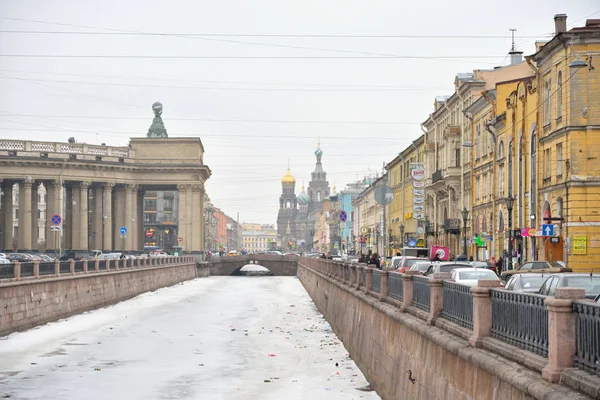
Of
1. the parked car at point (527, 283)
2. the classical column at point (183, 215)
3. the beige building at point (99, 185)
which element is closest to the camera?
the parked car at point (527, 283)

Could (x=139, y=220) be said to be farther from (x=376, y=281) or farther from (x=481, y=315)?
(x=481, y=315)

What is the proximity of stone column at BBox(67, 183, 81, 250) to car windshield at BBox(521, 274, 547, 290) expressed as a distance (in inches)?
4128

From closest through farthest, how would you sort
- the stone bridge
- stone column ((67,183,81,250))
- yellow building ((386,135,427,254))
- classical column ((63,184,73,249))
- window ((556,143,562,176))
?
window ((556,143,562,176))
yellow building ((386,135,427,254))
stone column ((67,183,81,250))
classical column ((63,184,73,249))
the stone bridge

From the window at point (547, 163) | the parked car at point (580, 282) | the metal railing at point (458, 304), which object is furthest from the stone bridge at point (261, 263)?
the metal railing at point (458, 304)

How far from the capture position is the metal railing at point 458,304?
1498 centimetres

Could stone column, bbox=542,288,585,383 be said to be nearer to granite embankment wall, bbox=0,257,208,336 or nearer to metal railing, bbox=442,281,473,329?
metal railing, bbox=442,281,473,329

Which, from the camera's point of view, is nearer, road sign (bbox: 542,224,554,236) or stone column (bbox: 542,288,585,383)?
stone column (bbox: 542,288,585,383)

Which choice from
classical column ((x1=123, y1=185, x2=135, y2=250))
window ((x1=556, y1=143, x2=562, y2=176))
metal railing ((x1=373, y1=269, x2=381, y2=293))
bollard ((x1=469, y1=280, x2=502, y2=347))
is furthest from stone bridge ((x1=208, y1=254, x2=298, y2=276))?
bollard ((x1=469, y1=280, x2=502, y2=347))

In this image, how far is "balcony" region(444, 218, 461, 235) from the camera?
72812mm

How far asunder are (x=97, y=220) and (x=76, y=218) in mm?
6627

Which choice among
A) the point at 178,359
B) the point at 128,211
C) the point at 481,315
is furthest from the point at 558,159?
the point at 128,211

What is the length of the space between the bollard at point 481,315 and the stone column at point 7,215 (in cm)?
10907

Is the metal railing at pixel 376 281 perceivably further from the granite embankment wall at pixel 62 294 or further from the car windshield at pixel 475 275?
the granite embankment wall at pixel 62 294

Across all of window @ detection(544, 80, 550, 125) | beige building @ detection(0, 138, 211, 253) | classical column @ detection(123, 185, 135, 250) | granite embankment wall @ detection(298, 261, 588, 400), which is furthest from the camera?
classical column @ detection(123, 185, 135, 250)
